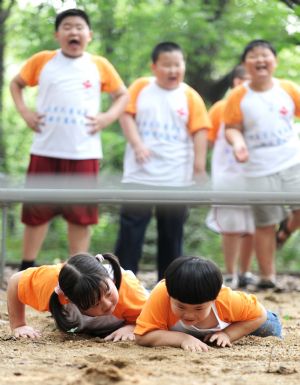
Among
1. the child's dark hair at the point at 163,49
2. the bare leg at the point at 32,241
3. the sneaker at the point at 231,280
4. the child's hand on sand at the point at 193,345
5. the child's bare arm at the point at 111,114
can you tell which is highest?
the child's dark hair at the point at 163,49

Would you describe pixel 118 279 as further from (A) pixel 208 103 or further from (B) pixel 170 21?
(A) pixel 208 103

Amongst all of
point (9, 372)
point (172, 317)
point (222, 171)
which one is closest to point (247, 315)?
point (172, 317)

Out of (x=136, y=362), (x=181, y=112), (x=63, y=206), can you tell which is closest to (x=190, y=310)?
(x=136, y=362)

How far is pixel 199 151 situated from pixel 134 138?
417mm

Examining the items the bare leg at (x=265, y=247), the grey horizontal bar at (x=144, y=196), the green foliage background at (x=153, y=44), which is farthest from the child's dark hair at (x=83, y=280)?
the green foliage background at (x=153, y=44)

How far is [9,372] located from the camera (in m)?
2.91

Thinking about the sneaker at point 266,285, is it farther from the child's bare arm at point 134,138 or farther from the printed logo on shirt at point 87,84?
the printed logo on shirt at point 87,84

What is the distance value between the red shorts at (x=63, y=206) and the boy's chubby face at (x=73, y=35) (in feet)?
2.15

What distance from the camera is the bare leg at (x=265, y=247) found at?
589cm

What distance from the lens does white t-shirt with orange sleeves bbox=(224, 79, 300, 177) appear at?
5648 mm

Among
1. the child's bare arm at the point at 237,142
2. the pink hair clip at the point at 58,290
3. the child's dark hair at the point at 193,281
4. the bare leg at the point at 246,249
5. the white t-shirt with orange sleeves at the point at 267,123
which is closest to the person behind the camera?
the child's dark hair at the point at 193,281

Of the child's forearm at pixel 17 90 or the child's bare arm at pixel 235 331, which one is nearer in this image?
the child's bare arm at pixel 235 331

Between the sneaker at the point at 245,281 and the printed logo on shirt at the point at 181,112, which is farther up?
the printed logo on shirt at the point at 181,112

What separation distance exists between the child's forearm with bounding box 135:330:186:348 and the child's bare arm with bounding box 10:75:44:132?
217 cm
